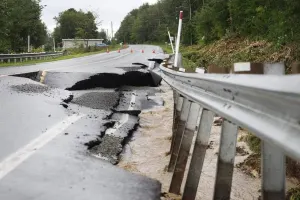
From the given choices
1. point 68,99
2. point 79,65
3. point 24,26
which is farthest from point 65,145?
point 24,26

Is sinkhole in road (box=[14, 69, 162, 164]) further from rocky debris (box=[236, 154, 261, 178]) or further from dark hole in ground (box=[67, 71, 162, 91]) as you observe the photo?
rocky debris (box=[236, 154, 261, 178])

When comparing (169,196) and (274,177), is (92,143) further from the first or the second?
(274,177)

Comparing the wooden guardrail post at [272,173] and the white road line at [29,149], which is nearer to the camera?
the wooden guardrail post at [272,173]

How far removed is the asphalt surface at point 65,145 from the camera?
3.61 meters

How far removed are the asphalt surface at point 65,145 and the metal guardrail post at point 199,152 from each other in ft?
1.15

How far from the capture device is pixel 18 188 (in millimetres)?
3473

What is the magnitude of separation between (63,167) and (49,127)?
2.11 metres

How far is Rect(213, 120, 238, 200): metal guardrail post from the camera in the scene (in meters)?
2.72

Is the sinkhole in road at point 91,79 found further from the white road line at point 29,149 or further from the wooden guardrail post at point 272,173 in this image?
the wooden guardrail post at point 272,173

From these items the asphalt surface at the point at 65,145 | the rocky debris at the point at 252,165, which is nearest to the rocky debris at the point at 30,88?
the asphalt surface at the point at 65,145

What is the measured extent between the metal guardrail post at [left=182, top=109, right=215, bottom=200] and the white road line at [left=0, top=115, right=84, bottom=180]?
5.74 ft

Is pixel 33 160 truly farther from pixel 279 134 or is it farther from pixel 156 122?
pixel 156 122

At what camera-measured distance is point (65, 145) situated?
16.8 feet

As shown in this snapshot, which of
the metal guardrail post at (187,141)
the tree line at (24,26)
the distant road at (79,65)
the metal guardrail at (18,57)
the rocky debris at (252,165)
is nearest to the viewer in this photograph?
the metal guardrail post at (187,141)
